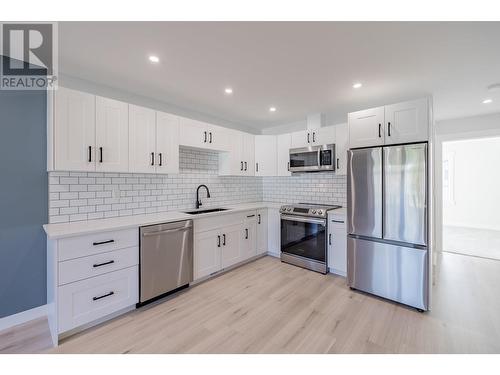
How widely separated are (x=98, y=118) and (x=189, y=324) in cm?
227

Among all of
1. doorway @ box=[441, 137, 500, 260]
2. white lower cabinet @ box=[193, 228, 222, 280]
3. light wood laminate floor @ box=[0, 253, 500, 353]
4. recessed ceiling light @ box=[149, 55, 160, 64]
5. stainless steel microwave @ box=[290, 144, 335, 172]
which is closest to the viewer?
light wood laminate floor @ box=[0, 253, 500, 353]

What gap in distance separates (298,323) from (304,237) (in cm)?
151

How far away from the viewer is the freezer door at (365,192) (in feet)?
8.58

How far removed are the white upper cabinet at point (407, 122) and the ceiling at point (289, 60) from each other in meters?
0.33

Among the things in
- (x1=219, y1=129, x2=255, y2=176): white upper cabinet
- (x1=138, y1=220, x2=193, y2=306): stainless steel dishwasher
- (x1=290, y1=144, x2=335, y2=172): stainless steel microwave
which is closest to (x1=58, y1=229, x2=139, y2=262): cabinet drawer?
(x1=138, y1=220, x2=193, y2=306): stainless steel dishwasher

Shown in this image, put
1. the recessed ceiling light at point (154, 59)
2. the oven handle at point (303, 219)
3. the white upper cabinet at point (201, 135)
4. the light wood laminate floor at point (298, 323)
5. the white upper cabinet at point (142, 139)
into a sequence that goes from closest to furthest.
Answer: the light wood laminate floor at point (298, 323) < the recessed ceiling light at point (154, 59) < the white upper cabinet at point (142, 139) < the white upper cabinet at point (201, 135) < the oven handle at point (303, 219)

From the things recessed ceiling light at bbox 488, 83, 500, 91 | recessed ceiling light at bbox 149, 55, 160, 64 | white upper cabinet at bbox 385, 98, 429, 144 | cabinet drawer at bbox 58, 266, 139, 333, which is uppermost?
recessed ceiling light at bbox 149, 55, 160, 64

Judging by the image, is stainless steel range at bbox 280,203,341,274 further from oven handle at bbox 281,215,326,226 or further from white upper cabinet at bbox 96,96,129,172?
white upper cabinet at bbox 96,96,129,172

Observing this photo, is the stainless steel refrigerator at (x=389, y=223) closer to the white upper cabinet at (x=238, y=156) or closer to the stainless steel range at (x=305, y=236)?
the stainless steel range at (x=305, y=236)

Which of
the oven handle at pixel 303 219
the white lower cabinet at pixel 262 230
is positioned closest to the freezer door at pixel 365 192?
the oven handle at pixel 303 219

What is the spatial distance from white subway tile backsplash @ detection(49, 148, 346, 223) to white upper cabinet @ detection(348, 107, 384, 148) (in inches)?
43.6

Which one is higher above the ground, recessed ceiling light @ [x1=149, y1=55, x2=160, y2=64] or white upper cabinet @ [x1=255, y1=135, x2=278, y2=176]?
recessed ceiling light @ [x1=149, y1=55, x2=160, y2=64]

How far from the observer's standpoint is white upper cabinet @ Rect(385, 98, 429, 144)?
2378 millimetres
